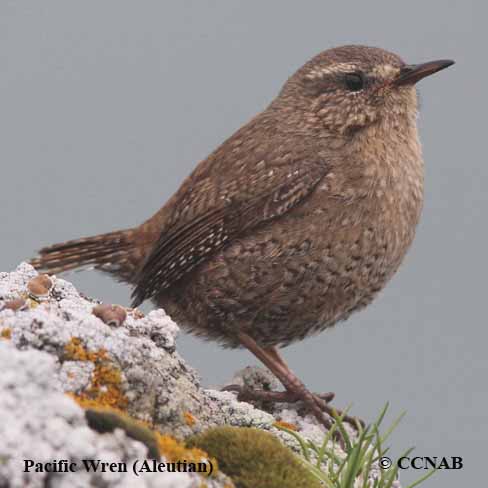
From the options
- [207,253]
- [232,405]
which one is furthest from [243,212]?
[232,405]

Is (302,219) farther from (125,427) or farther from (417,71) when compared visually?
(125,427)

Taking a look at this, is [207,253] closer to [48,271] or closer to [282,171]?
[282,171]

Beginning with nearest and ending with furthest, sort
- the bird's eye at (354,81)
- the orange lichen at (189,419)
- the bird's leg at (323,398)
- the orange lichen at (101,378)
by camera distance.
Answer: the orange lichen at (101,378)
the orange lichen at (189,419)
the bird's leg at (323,398)
the bird's eye at (354,81)

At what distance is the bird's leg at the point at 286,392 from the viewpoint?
199 inches

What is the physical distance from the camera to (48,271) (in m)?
5.93


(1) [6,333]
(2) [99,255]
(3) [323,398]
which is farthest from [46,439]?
(2) [99,255]

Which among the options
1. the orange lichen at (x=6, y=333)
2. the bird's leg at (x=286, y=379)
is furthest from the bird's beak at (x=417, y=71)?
the orange lichen at (x=6, y=333)

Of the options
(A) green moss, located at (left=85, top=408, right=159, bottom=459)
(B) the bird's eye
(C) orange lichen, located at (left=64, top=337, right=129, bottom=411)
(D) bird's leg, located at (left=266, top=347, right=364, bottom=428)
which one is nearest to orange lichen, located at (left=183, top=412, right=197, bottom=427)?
(C) orange lichen, located at (left=64, top=337, right=129, bottom=411)

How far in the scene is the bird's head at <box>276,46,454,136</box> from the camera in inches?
209

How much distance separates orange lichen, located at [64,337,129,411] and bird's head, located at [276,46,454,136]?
2.42 meters

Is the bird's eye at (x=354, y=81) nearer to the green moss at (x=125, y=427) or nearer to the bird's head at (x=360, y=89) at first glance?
the bird's head at (x=360, y=89)

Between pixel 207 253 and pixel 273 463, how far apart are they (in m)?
1.82

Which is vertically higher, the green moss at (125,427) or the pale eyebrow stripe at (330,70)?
the pale eyebrow stripe at (330,70)

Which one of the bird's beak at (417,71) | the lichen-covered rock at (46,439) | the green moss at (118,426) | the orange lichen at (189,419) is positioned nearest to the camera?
the lichen-covered rock at (46,439)
